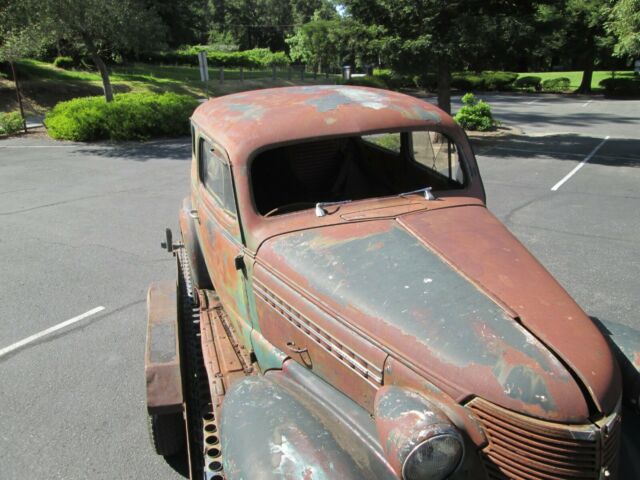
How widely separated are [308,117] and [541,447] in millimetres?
2306

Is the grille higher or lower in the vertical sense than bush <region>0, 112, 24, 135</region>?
higher

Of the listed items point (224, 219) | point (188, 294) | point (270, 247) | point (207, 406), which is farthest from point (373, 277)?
point (188, 294)

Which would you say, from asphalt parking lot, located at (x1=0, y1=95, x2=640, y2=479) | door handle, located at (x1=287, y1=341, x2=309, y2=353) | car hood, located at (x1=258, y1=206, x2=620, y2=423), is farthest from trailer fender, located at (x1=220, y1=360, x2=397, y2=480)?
asphalt parking lot, located at (x1=0, y1=95, x2=640, y2=479)

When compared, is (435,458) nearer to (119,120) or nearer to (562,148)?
(562,148)

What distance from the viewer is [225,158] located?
3.39 meters

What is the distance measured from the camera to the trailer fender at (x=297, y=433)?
84.4 inches

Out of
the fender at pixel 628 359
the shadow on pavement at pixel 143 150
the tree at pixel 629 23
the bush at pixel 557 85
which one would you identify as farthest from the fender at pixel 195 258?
the bush at pixel 557 85

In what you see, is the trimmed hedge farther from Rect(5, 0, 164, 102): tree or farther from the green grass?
Rect(5, 0, 164, 102): tree

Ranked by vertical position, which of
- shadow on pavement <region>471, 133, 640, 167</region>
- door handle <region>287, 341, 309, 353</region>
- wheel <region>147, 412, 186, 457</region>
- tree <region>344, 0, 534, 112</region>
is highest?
tree <region>344, 0, 534, 112</region>

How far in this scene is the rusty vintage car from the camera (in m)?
2.08

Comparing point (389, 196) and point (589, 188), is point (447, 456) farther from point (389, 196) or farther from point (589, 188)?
point (589, 188)

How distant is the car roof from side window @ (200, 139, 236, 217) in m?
0.14

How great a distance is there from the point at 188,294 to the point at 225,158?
1922 millimetres

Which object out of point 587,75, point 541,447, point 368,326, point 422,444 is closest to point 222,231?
point 368,326
